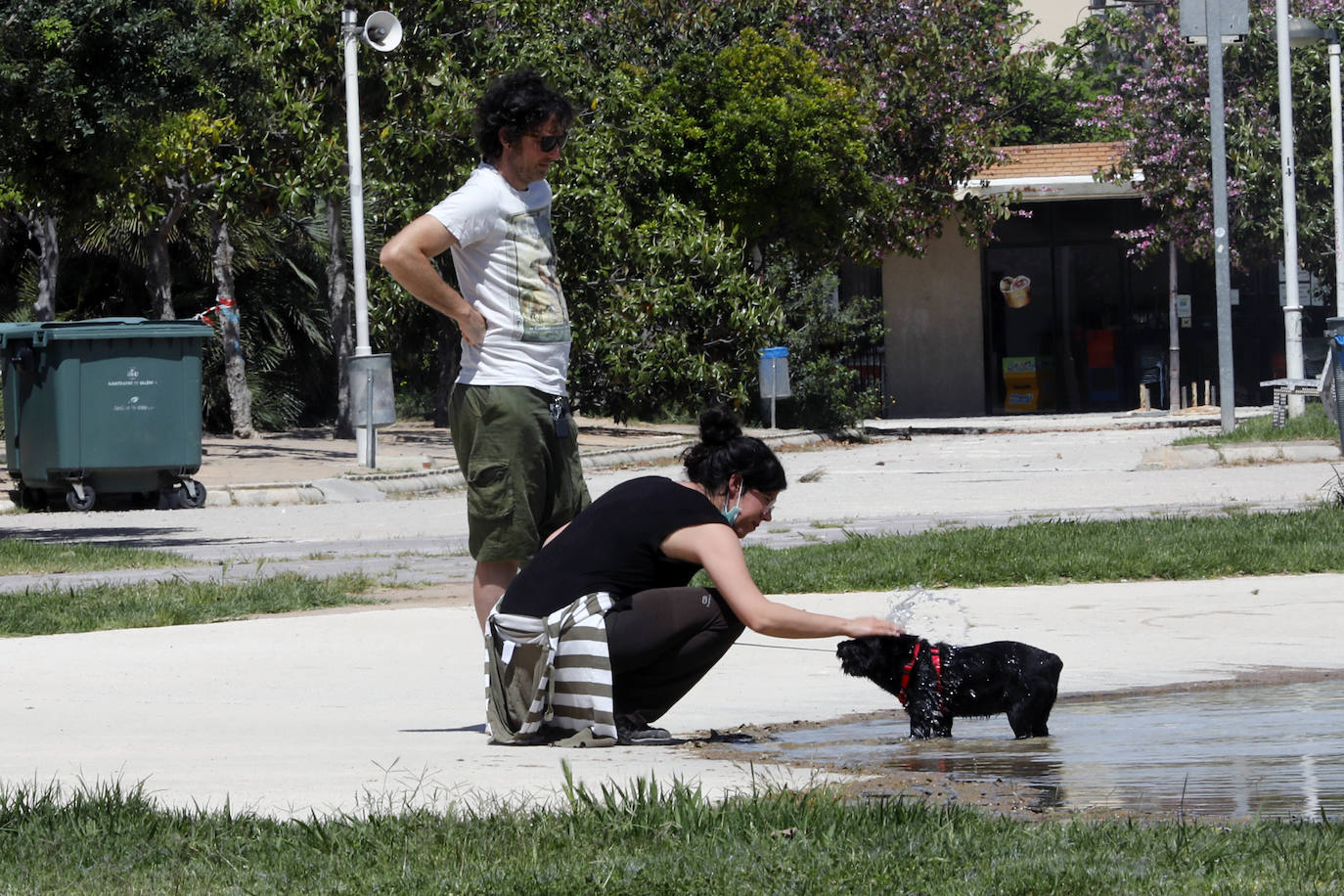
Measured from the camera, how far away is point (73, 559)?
39.3 feet

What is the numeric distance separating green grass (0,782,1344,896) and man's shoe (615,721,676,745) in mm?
1150

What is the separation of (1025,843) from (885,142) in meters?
29.4

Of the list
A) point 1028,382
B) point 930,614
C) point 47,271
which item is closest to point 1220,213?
point 1028,382

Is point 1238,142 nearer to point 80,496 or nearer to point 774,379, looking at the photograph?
point 774,379

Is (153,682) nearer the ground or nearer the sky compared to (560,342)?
nearer the ground

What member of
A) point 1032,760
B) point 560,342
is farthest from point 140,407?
point 1032,760

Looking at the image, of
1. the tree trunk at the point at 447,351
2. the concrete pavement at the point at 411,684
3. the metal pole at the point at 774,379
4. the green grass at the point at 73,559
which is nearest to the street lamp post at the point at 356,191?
the tree trunk at the point at 447,351

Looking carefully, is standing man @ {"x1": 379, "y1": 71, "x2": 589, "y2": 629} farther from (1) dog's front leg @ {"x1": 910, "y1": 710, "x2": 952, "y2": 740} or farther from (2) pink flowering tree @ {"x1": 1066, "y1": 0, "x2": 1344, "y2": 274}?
(2) pink flowering tree @ {"x1": 1066, "y1": 0, "x2": 1344, "y2": 274}

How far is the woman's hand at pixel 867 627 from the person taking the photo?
5020mm

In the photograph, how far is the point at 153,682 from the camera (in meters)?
6.58

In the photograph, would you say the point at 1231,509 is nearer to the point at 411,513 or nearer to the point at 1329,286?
the point at 411,513

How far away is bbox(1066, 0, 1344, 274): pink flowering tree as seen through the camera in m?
33.1

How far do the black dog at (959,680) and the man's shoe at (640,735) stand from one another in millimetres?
578

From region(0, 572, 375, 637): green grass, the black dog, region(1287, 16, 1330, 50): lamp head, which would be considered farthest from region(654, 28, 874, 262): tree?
the black dog
